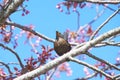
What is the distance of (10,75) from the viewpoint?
15.6 feet

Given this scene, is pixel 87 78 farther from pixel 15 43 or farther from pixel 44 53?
pixel 15 43

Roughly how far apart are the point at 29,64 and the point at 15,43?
133 cm

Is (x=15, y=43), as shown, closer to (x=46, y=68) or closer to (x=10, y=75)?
(x=10, y=75)

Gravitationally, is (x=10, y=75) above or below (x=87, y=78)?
above

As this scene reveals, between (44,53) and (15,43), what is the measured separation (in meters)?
1.36

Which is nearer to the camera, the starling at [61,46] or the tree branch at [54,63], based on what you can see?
the tree branch at [54,63]

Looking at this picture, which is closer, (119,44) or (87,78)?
(119,44)

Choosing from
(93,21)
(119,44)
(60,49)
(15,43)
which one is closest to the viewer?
(60,49)

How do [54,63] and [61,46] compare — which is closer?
[54,63]

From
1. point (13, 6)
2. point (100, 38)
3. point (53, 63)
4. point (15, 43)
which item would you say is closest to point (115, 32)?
point (100, 38)

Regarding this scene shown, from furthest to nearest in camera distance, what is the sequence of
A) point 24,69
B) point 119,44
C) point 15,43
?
point 15,43 → point 24,69 → point 119,44

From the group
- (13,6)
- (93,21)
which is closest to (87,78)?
(13,6)

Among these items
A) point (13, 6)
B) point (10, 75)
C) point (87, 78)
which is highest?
point (13, 6)

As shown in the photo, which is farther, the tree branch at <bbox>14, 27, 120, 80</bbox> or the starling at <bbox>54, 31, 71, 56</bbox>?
the starling at <bbox>54, 31, 71, 56</bbox>
